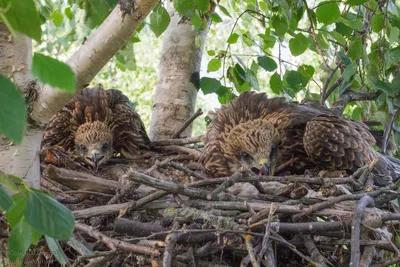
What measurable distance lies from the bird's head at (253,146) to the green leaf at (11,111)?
321 centimetres

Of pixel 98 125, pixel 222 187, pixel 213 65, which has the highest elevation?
pixel 213 65

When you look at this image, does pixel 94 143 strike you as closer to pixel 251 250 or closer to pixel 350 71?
pixel 350 71

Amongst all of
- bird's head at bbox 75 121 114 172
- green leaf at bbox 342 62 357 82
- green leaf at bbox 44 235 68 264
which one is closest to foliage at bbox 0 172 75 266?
green leaf at bbox 44 235 68 264

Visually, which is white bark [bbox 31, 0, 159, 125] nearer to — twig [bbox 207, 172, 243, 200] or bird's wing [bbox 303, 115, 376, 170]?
twig [bbox 207, 172, 243, 200]

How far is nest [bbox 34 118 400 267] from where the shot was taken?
269 cm

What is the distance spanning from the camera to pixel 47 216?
1.46 metres

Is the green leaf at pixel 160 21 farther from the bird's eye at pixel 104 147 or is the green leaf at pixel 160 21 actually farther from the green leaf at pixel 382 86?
the green leaf at pixel 382 86

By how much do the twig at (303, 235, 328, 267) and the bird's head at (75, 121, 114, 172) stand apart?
2.32 meters

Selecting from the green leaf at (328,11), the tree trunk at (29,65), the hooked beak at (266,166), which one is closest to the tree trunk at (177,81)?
the hooked beak at (266,166)

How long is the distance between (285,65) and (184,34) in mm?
1027

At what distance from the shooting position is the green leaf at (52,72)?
1.23 meters

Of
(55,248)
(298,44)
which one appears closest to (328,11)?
(298,44)

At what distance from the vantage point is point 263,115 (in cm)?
467

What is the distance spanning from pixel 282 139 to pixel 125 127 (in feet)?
4.60
